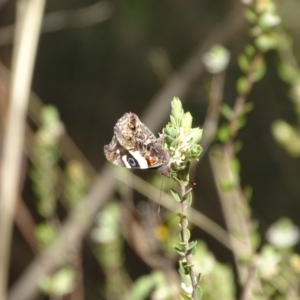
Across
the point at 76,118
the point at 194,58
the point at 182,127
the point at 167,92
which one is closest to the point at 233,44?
the point at 194,58

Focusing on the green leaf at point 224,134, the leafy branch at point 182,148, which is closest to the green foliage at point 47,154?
the green leaf at point 224,134

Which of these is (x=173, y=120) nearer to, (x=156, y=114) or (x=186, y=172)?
Result: (x=186, y=172)

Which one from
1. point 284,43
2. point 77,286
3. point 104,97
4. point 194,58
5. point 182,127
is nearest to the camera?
point 182,127

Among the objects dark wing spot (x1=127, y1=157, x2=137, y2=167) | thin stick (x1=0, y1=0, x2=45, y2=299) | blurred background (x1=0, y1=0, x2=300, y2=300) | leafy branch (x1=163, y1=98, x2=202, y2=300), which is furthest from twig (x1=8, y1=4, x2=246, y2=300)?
leafy branch (x1=163, y1=98, x2=202, y2=300)

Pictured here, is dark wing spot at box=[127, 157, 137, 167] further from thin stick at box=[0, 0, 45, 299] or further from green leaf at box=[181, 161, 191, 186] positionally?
thin stick at box=[0, 0, 45, 299]

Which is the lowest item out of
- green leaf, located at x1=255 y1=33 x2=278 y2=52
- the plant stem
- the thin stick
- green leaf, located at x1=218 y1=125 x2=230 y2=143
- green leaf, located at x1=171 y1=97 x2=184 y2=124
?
the plant stem

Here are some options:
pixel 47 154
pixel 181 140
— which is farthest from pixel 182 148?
pixel 47 154

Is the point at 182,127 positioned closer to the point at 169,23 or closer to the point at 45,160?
the point at 45,160

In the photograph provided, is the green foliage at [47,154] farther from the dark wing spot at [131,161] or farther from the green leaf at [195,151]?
the green leaf at [195,151]
